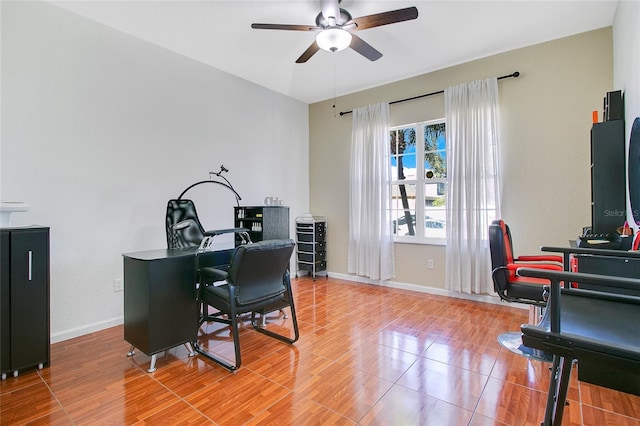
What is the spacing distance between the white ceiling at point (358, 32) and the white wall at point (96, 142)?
29 cm

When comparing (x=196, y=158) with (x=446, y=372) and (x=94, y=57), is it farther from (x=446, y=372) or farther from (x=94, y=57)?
(x=446, y=372)

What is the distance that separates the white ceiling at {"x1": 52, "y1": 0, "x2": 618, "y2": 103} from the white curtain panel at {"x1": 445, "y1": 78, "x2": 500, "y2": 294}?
0.55m

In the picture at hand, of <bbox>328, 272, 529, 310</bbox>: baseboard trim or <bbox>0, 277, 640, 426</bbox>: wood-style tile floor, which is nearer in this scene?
<bbox>0, 277, 640, 426</bbox>: wood-style tile floor

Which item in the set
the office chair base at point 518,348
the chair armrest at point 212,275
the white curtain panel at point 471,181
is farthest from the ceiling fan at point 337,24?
the office chair base at point 518,348

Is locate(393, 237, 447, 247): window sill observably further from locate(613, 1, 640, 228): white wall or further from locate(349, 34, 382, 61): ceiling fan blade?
locate(349, 34, 382, 61): ceiling fan blade

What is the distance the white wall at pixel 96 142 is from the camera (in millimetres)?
2549

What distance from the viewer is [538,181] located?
3.38 metres

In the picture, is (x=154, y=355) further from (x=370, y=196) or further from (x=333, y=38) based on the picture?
(x=370, y=196)

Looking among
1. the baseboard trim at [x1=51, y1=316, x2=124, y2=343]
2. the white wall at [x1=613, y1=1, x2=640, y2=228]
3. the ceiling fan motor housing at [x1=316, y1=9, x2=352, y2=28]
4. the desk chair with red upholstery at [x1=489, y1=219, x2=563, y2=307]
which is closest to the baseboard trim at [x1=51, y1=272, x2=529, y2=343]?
the baseboard trim at [x1=51, y1=316, x2=124, y2=343]

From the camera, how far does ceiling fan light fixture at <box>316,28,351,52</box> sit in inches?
101

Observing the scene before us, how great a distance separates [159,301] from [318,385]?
1.24 metres

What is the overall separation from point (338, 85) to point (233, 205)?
236 cm

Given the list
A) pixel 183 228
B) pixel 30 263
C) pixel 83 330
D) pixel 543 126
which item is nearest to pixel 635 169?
pixel 543 126

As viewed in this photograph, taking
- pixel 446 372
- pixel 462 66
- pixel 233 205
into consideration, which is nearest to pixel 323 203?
pixel 233 205
